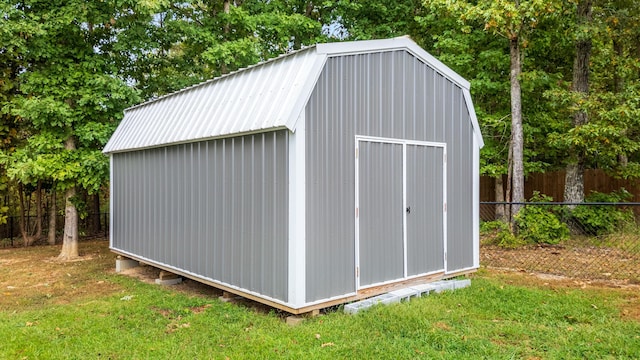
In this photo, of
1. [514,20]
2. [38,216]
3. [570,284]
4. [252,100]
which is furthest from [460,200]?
[38,216]

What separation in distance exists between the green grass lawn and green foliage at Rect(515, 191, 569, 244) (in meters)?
3.33

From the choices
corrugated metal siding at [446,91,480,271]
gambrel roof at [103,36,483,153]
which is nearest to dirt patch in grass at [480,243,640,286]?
corrugated metal siding at [446,91,480,271]

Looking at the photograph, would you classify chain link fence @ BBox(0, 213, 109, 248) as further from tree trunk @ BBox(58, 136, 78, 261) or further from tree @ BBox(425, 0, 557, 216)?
tree @ BBox(425, 0, 557, 216)

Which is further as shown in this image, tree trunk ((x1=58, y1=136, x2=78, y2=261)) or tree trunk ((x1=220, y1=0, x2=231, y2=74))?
tree trunk ((x1=220, y1=0, x2=231, y2=74))

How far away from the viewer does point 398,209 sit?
558 centimetres

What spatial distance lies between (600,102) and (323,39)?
710 cm

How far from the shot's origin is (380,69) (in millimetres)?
5438

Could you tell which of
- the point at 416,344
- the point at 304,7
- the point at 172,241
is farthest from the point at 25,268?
the point at 304,7

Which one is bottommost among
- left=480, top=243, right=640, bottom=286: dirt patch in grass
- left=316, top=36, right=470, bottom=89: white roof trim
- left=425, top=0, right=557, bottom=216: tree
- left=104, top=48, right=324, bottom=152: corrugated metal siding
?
left=480, top=243, right=640, bottom=286: dirt patch in grass

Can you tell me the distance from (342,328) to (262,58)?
9.62 meters

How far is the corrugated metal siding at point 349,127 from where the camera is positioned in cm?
471

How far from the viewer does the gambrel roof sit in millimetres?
4672

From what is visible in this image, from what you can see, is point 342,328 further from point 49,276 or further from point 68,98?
point 68,98

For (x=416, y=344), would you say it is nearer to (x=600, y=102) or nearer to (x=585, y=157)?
(x=600, y=102)
